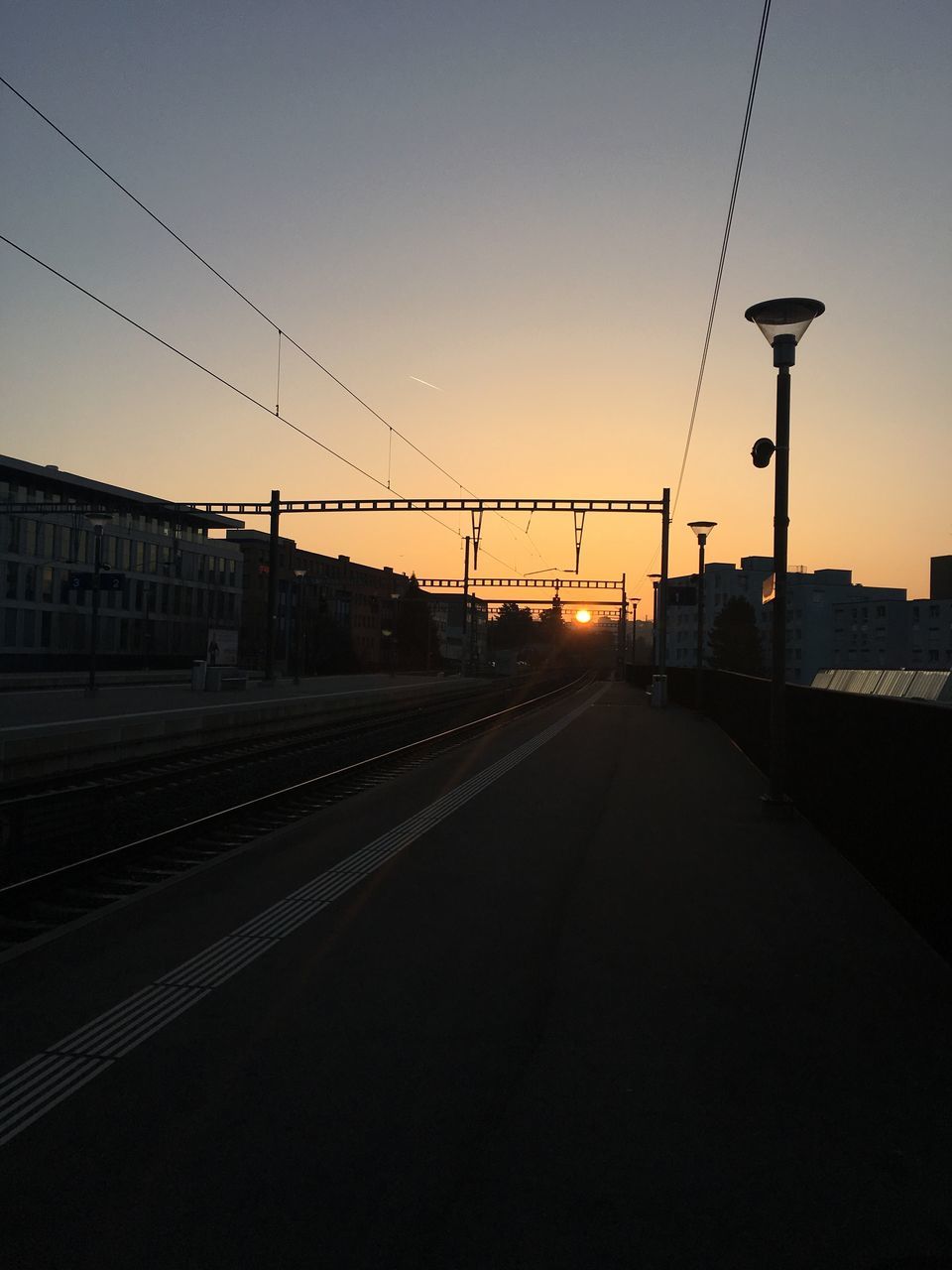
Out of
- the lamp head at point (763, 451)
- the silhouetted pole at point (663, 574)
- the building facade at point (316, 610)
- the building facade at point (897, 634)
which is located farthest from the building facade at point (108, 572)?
the building facade at point (897, 634)

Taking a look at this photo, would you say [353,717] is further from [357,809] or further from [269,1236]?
[269,1236]

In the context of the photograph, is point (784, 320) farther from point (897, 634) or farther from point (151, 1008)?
point (897, 634)

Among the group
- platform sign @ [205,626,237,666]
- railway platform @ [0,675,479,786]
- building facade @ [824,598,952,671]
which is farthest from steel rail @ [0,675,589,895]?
building facade @ [824,598,952,671]

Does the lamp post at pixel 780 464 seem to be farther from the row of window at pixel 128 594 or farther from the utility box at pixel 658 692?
the row of window at pixel 128 594

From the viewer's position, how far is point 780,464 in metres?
12.3

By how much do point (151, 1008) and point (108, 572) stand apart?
184ft

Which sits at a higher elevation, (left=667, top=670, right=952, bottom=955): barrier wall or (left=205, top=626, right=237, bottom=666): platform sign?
(left=205, top=626, right=237, bottom=666): platform sign

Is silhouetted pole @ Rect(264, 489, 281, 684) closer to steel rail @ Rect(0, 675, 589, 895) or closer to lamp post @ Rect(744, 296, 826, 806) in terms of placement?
steel rail @ Rect(0, 675, 589, 895)

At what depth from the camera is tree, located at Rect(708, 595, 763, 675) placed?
112438 millimetres

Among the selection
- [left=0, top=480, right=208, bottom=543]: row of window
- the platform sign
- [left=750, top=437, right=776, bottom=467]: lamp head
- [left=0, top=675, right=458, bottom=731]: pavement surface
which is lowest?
[left=0, top=675, right=458, bottom=731]: pavement surface

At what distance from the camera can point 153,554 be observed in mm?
75812

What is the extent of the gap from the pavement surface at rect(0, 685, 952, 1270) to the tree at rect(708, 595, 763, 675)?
350ft

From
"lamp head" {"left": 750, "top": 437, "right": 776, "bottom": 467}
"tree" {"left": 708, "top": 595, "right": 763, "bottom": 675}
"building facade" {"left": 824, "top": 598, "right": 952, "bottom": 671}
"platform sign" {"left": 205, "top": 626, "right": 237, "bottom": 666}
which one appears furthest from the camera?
"tree" {"left": 708, "top": 595, "right": 763, "bottom": 675}

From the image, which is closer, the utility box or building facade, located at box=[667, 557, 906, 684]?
the utility box
